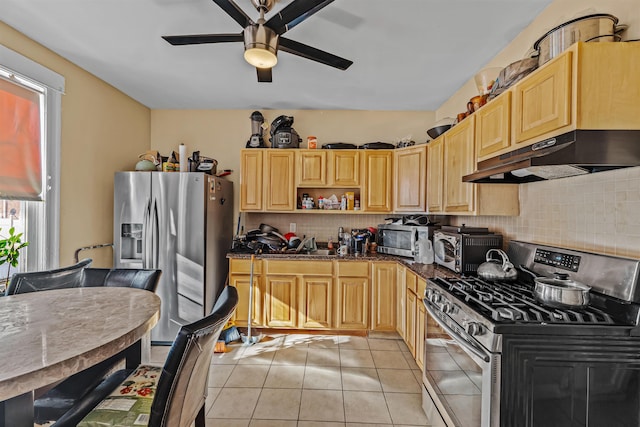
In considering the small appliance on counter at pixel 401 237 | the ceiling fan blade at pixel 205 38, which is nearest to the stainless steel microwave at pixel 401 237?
the small appliance on counter at pixel 401 237

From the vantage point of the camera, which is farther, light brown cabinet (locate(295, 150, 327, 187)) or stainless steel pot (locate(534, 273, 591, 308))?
light brown cabinet (locate(295, 150, 327, 187))

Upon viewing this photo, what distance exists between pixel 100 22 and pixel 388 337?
3.57 meters

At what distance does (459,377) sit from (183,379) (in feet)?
4.24

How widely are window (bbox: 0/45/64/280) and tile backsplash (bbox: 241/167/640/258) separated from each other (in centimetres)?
357

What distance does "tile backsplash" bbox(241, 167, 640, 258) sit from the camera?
1365mm

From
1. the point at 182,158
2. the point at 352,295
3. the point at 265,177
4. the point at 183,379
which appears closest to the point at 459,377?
the point at 183,379

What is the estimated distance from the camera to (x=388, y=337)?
3.14 metres

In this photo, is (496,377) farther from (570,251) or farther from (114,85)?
(114,85)

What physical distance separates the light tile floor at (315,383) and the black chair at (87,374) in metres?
0.79

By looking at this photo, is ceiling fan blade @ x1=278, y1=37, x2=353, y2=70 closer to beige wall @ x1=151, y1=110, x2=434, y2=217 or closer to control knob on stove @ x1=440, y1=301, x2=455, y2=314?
control knob on stove @ x1=440, y1=301, x2=455, y2=314

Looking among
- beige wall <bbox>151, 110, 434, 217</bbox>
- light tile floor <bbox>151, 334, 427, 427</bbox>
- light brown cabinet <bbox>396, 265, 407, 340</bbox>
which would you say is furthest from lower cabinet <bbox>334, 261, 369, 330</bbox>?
beige wall <bbox>151, 110, 434, 217</bbox>

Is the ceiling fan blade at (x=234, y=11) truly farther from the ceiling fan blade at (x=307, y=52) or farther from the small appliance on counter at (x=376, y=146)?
the small appliance on counter at (x=376, y=146)

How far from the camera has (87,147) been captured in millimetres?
2766

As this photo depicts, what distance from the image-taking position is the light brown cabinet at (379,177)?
3.36 meters
